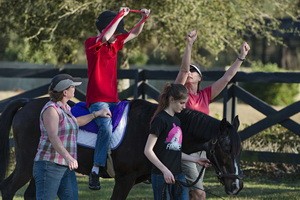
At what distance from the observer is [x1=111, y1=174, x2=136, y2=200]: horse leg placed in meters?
7.91

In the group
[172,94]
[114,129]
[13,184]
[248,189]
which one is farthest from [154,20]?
[172,94]

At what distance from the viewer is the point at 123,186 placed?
797 cm

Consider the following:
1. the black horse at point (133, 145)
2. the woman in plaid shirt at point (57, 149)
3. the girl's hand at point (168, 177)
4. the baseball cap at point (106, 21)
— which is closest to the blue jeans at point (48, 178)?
the woman in plaid shirt at point (57, 149)

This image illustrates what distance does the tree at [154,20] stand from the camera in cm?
1514

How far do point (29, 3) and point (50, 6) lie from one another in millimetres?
398

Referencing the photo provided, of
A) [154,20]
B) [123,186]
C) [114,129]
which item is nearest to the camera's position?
[123,186]

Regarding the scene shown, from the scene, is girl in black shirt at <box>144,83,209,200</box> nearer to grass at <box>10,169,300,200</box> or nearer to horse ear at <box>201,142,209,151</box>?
horse ear at <box>201,142,209,151</box>

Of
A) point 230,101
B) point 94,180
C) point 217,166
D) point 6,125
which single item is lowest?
point 230,101

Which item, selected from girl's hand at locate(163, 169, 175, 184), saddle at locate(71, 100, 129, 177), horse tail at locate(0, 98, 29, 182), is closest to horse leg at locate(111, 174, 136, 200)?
saddle at locate(71, 100, 129, 177)

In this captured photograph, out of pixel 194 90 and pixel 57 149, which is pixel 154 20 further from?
pixel 57 149

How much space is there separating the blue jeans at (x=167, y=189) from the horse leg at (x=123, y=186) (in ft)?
3.48

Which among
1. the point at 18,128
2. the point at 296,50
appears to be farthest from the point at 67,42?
the point at 296,50

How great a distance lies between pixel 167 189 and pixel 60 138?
3.24 ft

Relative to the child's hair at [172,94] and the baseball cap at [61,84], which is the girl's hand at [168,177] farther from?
the baseball cap at [61,84]
